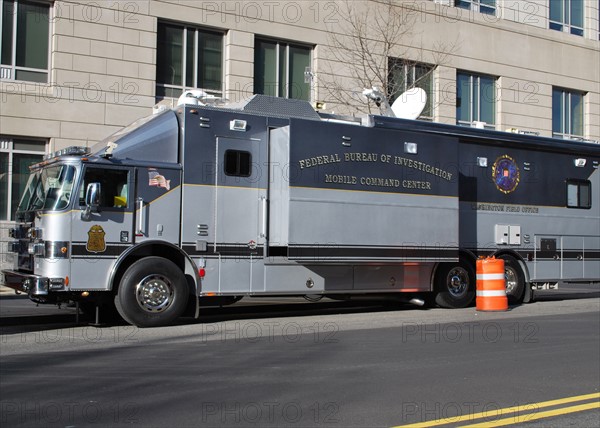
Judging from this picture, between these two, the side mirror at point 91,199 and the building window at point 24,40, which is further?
the building window at point 24,40

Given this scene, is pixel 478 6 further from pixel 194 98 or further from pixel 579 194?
pixel 194 98

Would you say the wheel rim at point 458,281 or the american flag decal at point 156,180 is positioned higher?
the american flag decal at point 156,180

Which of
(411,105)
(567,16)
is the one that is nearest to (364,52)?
(411,105)

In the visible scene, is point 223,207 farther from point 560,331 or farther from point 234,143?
point 560,331

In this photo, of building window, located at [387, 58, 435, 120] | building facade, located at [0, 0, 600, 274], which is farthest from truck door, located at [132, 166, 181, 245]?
building window, located at [387, 58, 435, 120]

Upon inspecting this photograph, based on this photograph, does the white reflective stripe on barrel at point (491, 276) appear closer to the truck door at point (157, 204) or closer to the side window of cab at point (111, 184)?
the truck door at point (157, 204)

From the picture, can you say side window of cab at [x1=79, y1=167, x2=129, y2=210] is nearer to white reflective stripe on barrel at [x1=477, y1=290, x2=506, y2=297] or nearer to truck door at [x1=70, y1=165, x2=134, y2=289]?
truck door at [x1=70, y1=165, x2=134, y2=289]

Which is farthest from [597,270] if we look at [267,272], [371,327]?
[267,272]

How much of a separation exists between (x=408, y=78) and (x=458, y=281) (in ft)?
40.8

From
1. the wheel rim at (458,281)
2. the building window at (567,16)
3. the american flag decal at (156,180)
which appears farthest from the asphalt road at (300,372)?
the building window at (567,16)

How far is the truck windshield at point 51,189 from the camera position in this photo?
10.9 m

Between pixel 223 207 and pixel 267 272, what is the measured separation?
1.33 metres

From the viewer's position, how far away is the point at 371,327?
1180 cm

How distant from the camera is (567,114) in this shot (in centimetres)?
3073
